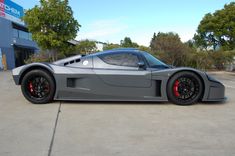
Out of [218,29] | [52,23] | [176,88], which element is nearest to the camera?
[176,88]

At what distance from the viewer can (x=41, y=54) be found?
21.3m

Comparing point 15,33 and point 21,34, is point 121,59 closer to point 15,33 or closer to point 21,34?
point 15,33

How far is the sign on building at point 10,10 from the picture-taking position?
3212 centimetres

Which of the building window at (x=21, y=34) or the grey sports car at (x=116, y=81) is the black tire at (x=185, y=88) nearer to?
the grey sports car at (x=116, y=81)

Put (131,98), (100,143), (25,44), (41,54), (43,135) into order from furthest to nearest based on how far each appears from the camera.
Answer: (25,44), (41,54), (131,98), (43,135), (100,143)

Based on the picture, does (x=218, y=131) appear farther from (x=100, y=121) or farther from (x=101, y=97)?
(x=101, y=97)

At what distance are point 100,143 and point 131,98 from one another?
2368 millimetres

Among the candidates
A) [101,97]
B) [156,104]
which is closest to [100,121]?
[101,97]

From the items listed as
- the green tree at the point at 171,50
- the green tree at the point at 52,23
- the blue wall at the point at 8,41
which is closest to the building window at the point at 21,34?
the blue wall at the point at 8,41

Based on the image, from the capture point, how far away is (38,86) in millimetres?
5715

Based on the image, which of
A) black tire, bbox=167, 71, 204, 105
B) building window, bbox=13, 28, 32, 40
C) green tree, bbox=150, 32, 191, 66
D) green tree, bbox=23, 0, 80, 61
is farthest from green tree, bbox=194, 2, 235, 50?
black tire, bbox=167, 71, 204, 105

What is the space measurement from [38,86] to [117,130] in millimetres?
2642

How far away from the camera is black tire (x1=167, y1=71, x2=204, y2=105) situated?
5.44 metres

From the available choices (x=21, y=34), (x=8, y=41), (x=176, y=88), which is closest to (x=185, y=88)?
(x=176, y=88)
